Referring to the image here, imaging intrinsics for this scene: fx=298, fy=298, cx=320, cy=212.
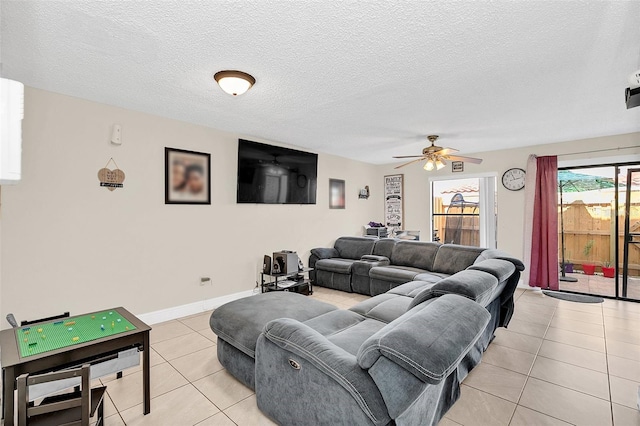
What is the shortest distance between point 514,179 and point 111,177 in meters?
5.97

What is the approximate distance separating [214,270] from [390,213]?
4.22 m

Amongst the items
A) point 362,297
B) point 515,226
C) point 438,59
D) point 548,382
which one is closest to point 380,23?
point 438,59

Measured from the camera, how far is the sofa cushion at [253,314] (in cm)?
219

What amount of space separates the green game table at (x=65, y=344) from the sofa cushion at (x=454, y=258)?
377 cm

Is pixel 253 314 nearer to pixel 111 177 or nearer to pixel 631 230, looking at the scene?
pixel 111 177

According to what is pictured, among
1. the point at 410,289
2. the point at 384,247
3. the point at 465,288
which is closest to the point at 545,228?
the point at 384,247

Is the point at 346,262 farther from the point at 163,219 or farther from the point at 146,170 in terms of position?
the point at 146,170

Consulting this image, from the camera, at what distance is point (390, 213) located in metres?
6.86

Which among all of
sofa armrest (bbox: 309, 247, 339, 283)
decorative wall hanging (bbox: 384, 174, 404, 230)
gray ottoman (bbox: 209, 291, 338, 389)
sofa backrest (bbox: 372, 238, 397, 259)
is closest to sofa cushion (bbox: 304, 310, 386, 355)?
gray ottoman (bbox: 209, 291, 338, 389)

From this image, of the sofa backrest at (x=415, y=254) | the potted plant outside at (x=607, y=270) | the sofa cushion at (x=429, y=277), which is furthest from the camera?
the potted plant outside at (x=607, y=270)

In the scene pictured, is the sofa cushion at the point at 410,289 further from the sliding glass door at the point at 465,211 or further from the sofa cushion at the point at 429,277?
the sliding glass door at the point at 465,211

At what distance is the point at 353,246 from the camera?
5.61 metres

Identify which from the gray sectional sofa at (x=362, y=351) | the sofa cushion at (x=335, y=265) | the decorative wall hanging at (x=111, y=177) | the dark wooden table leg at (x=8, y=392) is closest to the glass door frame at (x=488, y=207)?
the sofa cushion at (x=335, y=265)

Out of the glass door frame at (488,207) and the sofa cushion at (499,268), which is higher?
the glass door frame at (488,207)
